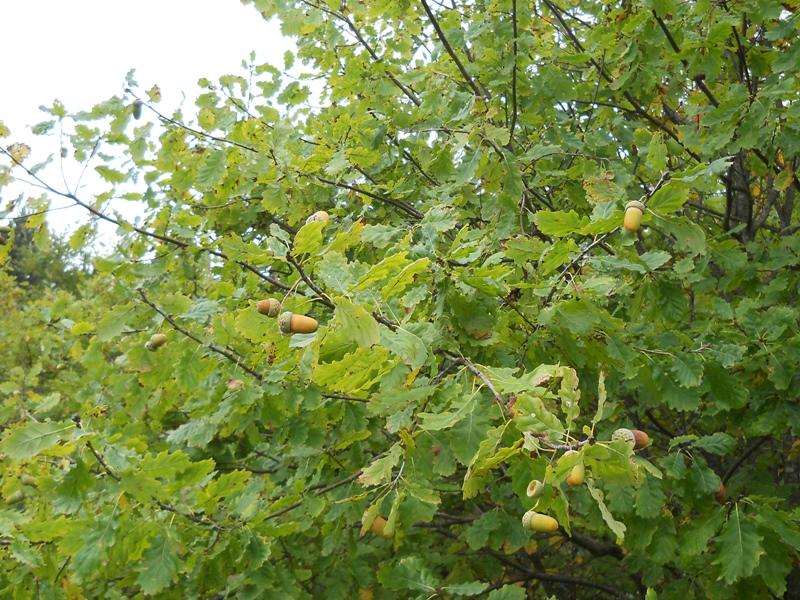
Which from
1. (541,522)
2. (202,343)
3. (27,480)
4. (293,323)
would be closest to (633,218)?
(541,522)

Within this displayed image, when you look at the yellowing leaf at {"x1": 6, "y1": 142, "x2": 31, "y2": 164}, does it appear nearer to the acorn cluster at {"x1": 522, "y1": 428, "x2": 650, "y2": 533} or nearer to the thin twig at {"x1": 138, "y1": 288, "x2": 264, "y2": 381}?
the thin twig at {"x1": 138, "y1": 288, "x2": 264, "y2": 381}

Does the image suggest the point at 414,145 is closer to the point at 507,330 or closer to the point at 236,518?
the point at 507,330

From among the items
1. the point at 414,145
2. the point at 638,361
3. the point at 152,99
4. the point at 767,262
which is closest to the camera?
the point at 638,361

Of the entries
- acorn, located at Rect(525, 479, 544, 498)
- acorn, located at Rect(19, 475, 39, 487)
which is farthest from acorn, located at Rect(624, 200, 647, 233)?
acorn, located at Rect(19, 475, 39, 487)

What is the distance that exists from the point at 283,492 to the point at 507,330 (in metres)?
1.50

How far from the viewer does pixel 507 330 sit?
82.4 inches

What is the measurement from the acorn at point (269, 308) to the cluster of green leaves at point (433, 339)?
0.06 metres

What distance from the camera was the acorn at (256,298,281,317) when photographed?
1.56 m

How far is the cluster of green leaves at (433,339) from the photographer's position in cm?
156

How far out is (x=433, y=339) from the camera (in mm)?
1712

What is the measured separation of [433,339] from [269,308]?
1.48 ft

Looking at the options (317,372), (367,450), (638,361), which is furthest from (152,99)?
(638,361)

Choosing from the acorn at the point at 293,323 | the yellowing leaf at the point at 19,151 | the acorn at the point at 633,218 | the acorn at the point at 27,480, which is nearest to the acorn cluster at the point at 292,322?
the acorn at the point at 293,323

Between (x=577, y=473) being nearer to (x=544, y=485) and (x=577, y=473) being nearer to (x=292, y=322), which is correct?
(x=544, y=485)
